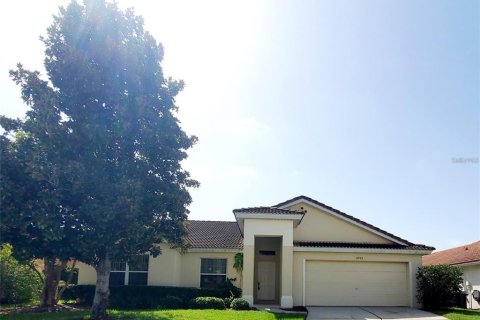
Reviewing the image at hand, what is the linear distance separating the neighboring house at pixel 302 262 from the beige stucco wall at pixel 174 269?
0.17ft

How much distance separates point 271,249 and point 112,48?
13278mm

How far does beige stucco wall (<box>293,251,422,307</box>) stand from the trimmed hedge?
3.16 meters

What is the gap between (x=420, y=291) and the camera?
20125mm

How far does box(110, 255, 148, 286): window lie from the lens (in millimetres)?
23141

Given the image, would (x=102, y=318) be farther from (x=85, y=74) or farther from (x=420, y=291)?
(x=420, y=291)

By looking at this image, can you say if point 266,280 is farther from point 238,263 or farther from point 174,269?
point 174,269

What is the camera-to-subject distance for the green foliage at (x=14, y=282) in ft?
67.4

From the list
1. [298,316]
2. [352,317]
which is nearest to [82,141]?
[298,316]

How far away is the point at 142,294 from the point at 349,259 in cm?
1030

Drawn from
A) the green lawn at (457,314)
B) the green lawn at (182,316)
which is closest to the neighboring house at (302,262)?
the green lawn at (457,314)

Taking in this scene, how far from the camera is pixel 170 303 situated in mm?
19656

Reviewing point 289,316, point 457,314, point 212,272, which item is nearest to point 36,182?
point 289,316

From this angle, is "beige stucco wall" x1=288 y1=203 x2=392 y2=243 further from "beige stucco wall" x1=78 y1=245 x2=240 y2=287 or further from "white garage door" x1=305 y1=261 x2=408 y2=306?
"beige stucco wall" x1=78 y1=245 x2=240 y2=287

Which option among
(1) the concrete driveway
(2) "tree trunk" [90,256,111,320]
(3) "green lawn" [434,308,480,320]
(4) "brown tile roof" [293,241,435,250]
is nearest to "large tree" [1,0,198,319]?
(2) "tree trunk" [90,256,111,320]
